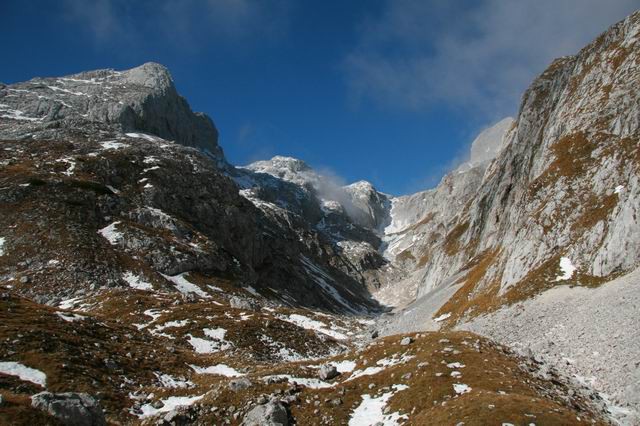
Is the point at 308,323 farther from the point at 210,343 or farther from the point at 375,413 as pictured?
the point at 375,413

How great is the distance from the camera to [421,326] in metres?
73.6

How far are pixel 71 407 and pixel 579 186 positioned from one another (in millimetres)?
63080

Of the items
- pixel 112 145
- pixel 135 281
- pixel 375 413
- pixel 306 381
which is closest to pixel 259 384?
pixel 306 381

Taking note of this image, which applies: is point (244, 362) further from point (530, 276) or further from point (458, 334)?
point (530, 276)

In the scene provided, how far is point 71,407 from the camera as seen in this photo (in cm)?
2064

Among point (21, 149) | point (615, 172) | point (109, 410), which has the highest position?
point (21, 149)

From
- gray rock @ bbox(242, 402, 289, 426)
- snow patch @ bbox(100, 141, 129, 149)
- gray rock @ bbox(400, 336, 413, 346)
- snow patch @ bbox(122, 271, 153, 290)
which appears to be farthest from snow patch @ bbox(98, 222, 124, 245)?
gray rock @ bbox(242, 402, 289, 426)

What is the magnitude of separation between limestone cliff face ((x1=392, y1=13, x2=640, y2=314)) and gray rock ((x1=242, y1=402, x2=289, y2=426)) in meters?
35.0

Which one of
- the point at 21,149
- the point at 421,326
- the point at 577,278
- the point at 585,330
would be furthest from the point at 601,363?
the point at 21,149

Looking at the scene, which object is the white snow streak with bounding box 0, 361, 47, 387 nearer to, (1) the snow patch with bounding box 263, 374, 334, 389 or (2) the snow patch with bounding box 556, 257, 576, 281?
(1) the snow patch with bounding box 263, 374, 334, 389

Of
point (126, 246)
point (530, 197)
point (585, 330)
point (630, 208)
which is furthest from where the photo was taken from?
point (126, 246)

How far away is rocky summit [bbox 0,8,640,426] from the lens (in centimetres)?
2748

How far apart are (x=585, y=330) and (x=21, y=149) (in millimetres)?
152877

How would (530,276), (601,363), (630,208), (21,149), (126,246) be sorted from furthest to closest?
(21,149), (126,246), (530,276), (630,208), (601,363)
